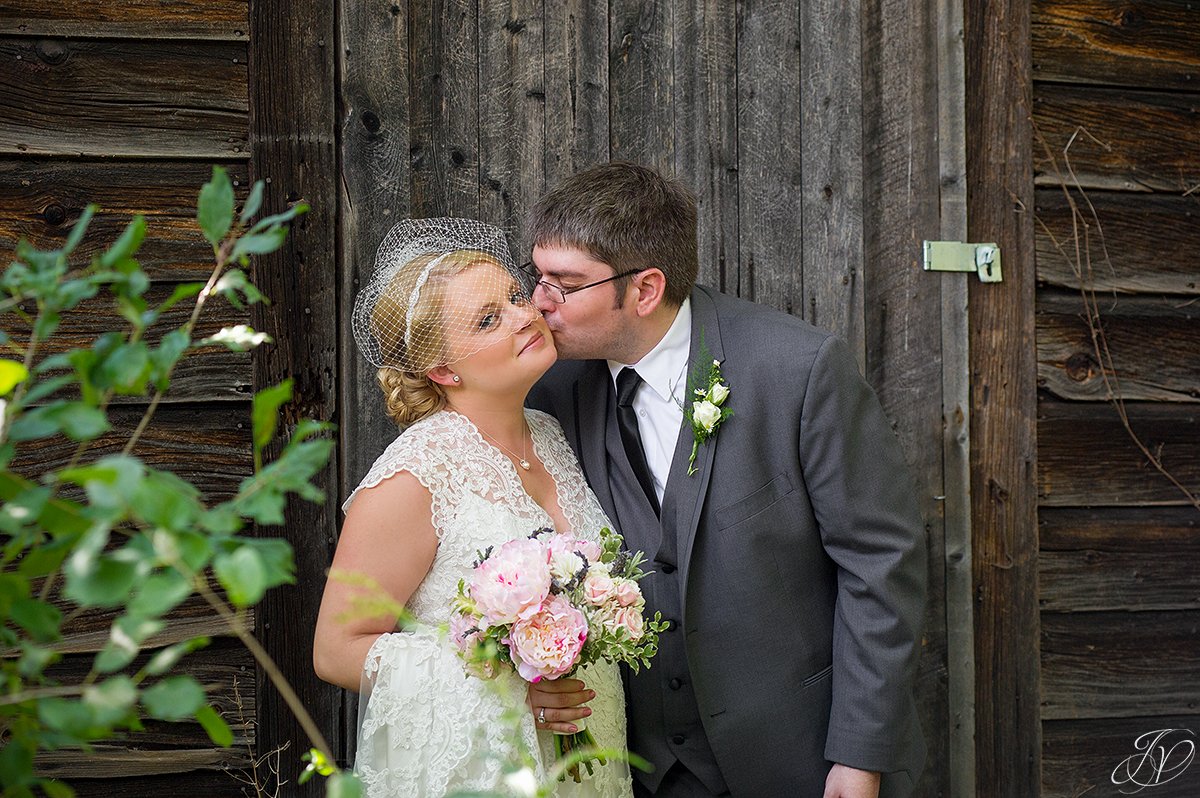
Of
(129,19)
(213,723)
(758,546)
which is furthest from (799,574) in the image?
(129,19)

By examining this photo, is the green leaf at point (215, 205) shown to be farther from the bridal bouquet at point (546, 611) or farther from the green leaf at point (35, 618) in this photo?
the bridal bouquet at point (546, 611)

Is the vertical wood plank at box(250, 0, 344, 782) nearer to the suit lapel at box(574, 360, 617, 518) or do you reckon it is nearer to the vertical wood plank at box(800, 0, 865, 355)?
the suit lapel at box(574, 360, 617, 518)

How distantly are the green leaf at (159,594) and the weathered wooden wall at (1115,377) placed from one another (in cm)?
279

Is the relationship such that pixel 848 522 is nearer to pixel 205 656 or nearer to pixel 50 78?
pixel 205 656

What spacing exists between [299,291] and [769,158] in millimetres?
1337

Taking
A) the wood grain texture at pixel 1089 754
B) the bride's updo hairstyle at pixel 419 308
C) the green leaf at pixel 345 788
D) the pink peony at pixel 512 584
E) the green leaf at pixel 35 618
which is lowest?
the wood grain texture at pixel 1089 754

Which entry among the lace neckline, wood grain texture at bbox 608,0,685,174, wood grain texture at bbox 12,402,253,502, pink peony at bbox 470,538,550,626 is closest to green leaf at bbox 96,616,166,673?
pink peony at bbox 470,538,550,626

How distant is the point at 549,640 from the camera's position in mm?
1846

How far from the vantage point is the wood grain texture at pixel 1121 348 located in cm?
315

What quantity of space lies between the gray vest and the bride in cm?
8

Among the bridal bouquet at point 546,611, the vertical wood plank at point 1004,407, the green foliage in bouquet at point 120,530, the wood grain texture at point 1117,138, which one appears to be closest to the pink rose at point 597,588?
the bridal bouquet at point 546,611

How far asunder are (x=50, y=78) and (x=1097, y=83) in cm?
286

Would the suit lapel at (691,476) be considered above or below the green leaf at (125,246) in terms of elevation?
below

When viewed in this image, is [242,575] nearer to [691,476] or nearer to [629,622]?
[629,622]
